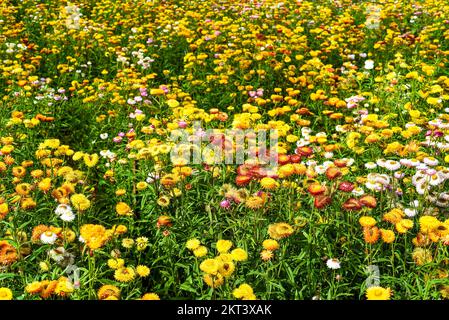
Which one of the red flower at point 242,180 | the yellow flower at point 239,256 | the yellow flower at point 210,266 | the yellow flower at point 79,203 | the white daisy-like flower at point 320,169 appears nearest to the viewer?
the yellow flower at point 210,266

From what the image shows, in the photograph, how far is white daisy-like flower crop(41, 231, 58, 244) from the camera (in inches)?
103

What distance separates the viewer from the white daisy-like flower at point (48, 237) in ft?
8.55

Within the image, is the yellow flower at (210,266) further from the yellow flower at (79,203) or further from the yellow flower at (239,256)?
the yellow flower at (79,203)

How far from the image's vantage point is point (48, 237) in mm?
2617

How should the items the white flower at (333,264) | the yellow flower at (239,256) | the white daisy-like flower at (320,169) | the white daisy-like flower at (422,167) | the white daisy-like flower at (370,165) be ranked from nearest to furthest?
the yellow flower at (239,256) → the white flower at (333,264) → the white daisy-like flower at (422,167) → the white daisy-like flower at (320,169) → the white daisy-like flower at (370,165)

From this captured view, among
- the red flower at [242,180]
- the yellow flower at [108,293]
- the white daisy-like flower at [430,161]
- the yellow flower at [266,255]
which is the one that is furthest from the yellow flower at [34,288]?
the white daisy-like flower at [430,161]

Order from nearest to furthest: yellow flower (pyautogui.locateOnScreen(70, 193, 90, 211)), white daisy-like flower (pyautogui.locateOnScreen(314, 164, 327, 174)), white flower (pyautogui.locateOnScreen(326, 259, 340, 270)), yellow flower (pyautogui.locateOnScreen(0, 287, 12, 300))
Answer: yellow flower (pyautogui.locateOnScreen(0, 287, 12, 300)), white flower (pyautogui.locateOnScreen(326, 259, 340, 270)), yellow flower (pyautogui.locateOnScreen(70, 193, 90, 211)), white daisy-like flower (pyautogui.locateOnScreen(314, 164, 327, 174))

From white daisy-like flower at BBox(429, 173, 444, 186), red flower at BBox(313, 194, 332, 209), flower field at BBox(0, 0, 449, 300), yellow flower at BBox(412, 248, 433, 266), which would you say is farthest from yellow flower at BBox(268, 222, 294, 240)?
white daisy-like flower at BBox(429, 173, 444, 186)

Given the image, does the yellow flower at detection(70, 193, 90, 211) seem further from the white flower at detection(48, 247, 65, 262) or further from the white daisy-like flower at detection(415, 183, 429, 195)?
the white daisy-like flower at detection(415, 183, 429, 195)

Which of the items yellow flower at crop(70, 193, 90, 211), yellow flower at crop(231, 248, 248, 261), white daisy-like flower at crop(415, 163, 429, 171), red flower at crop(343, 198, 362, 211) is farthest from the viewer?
white daisy-like flower at crop(415, 163, 429, 171)

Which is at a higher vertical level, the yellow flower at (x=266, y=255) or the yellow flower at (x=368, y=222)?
the yellow flower at (x=368, y=222)

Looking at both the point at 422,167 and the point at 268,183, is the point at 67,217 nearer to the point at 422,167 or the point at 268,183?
the point at 268,183

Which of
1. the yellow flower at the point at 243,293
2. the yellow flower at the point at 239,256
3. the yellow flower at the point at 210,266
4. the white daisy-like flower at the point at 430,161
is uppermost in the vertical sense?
the white daisy-like flower at the point at 430,161
